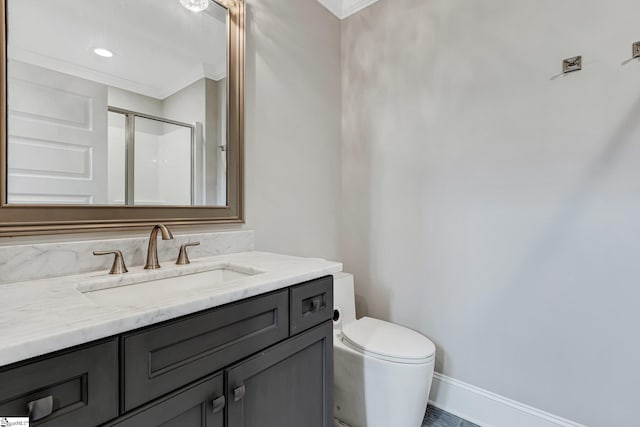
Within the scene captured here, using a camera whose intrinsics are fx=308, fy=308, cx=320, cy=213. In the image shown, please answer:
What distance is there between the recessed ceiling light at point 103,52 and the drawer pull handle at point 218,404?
3.96 ft

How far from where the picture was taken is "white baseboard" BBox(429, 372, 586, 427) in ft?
4.72

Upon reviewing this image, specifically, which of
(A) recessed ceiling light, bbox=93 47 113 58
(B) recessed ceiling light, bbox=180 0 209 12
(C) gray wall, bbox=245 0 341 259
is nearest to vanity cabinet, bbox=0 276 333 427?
(C) gray wall, bbox=245 0 341 259

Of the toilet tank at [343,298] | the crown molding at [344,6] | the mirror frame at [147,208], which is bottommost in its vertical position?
the toilet tank at [343,298]

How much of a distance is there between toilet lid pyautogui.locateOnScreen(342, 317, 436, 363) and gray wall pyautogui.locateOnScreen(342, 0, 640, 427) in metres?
0.30

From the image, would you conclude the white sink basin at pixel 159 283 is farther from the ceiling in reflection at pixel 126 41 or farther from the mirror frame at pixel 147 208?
the ceiling in reflection at pixel 126 41

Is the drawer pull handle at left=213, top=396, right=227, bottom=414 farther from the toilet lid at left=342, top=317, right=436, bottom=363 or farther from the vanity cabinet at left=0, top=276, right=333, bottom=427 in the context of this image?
the toilet lid at left=342, top=317, right=436, bottom=363

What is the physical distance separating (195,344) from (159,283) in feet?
1.46

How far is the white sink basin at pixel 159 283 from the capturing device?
2.96 ft

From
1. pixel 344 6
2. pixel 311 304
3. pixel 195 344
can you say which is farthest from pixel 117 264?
pixel 344 6

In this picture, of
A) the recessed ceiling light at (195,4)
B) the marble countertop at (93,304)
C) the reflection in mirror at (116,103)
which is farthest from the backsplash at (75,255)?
the recessed ceiling light at (195,4)

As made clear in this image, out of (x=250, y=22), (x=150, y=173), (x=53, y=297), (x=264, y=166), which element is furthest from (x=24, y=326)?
(x=250, y=22)

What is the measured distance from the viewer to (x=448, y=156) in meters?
1.70

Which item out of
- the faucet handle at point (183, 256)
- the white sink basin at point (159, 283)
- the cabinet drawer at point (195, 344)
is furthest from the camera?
the faucet handle at point (183, 256)

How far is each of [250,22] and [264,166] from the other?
736mm
